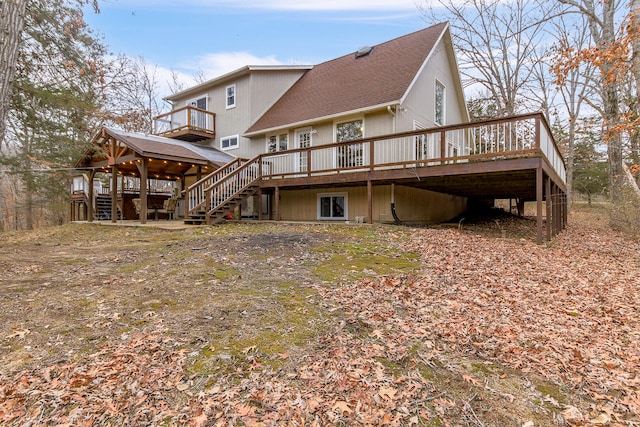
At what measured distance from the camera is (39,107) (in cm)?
920

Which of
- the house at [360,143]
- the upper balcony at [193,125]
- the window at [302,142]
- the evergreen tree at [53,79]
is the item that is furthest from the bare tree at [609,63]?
the upper balcony at [193,125]

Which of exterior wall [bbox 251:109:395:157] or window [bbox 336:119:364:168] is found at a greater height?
exterior wall [bbox 251:109:395:157]

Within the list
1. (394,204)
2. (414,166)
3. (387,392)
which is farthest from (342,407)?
(394,204)

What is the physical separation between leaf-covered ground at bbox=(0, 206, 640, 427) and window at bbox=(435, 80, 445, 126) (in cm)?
1002

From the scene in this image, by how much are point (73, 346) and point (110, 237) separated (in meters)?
8.37

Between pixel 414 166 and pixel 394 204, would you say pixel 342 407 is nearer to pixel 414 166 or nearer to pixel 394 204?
pixel 414 166

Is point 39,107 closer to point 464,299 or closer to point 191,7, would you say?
point 191,7

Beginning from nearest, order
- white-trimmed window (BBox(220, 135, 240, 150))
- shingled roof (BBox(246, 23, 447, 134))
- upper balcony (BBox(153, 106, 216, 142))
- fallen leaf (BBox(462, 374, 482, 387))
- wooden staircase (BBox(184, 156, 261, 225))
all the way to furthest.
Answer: fallen leaf (BBox(462, 374, 482, 387)) → wooden staircase (BBox(184, 156, 261, 225)) → shingled roof (BBox(246, 23, 447, 134)) → white-trimmed window (BBox(220, 135, 240, 150)) → upper balcony (BBox(153, 106, 216, 142))

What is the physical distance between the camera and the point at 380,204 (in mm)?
11508

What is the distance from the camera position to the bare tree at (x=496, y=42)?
1892 centimetres

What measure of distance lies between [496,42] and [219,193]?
2002cm

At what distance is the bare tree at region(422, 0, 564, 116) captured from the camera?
1892 centimetres

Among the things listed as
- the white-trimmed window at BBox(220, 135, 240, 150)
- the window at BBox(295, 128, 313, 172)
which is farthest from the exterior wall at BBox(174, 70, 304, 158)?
the window at BBox(295, 128, 313, 172)

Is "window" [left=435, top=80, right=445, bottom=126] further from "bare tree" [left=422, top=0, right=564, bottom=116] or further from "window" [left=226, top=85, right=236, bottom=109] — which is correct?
"window" [left=226, top=85, right=236, bottom=109]
